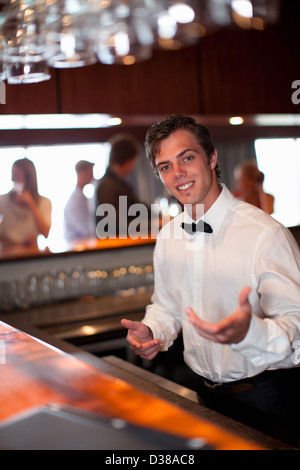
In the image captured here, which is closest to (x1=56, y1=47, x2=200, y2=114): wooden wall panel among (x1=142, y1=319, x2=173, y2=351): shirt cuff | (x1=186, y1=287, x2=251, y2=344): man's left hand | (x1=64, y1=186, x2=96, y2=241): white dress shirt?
(x1=64, y1=186, x2=96, y2=241): white dress shirt

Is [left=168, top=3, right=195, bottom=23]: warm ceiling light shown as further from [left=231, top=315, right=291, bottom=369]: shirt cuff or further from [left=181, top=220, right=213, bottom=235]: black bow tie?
[left=231, top=315, right=291, bottom=369]: shirt cuff

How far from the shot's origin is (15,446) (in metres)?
0.82

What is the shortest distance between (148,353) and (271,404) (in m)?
0.46

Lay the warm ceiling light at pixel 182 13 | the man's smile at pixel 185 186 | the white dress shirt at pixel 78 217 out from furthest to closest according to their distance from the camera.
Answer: the white dress shirt at pixel 78 217 → the warm ceiling light at pixel 182 13 → the man's smile at pixel 185 186

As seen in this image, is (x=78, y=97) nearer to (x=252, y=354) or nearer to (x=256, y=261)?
(x=256, y=261)

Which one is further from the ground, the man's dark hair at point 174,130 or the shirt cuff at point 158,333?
the man's dark hair at point 174,130

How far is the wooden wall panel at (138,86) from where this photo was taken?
128 inches

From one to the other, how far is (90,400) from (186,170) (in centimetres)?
100

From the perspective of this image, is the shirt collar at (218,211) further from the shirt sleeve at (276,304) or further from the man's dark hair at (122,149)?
the man's dark hair at (122,149)

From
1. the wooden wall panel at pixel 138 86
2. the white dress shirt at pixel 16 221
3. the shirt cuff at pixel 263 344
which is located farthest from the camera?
the white dress shirt at pixel 16 221

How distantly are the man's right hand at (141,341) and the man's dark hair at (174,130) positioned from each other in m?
0.63

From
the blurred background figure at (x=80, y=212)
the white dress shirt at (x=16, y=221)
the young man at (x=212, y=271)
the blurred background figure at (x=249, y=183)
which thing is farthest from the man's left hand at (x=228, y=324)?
the blurred background figure at (x=249, y=183)

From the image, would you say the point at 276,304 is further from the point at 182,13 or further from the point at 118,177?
the point at 118,177

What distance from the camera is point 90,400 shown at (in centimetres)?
91
